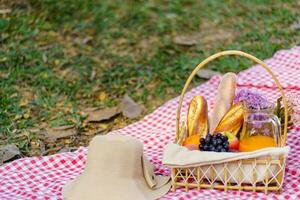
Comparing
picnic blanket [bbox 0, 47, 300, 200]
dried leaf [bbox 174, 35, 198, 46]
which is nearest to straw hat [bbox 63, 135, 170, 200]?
picnic blanket [bbox 0, 47, 300, 200]

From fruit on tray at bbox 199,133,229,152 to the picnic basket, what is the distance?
0.07 m

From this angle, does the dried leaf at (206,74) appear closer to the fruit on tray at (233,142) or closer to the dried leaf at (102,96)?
the dried leaf at (102,96)

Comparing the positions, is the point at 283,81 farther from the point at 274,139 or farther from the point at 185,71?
the point at 274,139

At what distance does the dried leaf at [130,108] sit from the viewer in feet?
14.7

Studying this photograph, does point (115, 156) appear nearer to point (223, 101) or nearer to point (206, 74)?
point (223, 101)

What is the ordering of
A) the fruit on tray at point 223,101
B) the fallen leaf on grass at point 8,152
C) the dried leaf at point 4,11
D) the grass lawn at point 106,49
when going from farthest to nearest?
the dried leaf at point 4,11 → the grass lawn at point 106,49 → the fallen leaf on grass at point 8,152 → the fruit on tray at point 223,101

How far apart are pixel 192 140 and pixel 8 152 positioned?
108 cm

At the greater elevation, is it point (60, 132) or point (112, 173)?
point (112, 173)

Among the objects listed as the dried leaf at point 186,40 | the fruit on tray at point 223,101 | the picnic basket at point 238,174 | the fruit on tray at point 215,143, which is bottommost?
the picnic basket at point 238,174

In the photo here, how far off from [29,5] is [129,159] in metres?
3.28

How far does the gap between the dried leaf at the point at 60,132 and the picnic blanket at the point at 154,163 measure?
342 millimetres

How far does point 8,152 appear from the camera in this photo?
382 cm

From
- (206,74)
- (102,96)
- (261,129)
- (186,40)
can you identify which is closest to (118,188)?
(261,129)

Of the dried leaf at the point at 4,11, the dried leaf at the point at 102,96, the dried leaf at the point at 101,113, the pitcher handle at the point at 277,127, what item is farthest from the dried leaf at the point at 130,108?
the dried leaf at the point at 4,11
